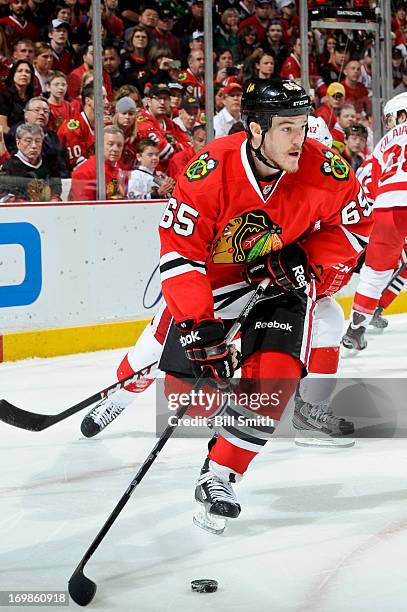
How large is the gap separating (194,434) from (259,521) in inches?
39.7

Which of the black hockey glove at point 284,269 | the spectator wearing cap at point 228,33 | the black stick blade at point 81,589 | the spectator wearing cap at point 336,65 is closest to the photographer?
the black stick blade at point 81,589

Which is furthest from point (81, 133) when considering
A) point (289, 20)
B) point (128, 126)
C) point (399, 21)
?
point (399, 21)

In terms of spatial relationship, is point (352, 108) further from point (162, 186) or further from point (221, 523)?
point (221, 523)

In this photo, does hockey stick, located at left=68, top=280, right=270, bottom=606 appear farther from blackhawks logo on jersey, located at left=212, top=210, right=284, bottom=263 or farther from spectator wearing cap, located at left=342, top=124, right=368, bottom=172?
spectator wearing cap, located at left=342, top=124, right=368, bottom=172

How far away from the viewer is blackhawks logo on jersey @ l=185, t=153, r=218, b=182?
2514 mm

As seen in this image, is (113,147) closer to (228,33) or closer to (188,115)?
(188,115)

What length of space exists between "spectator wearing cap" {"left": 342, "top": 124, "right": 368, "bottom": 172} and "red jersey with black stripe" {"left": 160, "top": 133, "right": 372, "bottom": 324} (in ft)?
13.8

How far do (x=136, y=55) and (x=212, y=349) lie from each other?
11.8ft

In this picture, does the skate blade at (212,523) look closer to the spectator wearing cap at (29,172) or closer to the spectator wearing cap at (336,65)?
the spectator wearing cap at (29,172)

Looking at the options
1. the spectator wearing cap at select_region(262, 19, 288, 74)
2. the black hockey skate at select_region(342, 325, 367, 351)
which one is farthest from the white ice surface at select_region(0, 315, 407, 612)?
the spectator wearing cap at select_region(262, 19, 288, 74)

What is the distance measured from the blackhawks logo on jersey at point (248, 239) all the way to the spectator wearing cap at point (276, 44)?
4.05 m

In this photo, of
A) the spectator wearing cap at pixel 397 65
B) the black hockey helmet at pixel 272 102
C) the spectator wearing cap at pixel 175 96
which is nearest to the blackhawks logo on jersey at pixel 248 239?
the black hockey helmet at pixel 272 102

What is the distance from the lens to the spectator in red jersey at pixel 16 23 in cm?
503

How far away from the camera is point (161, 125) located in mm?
5867
